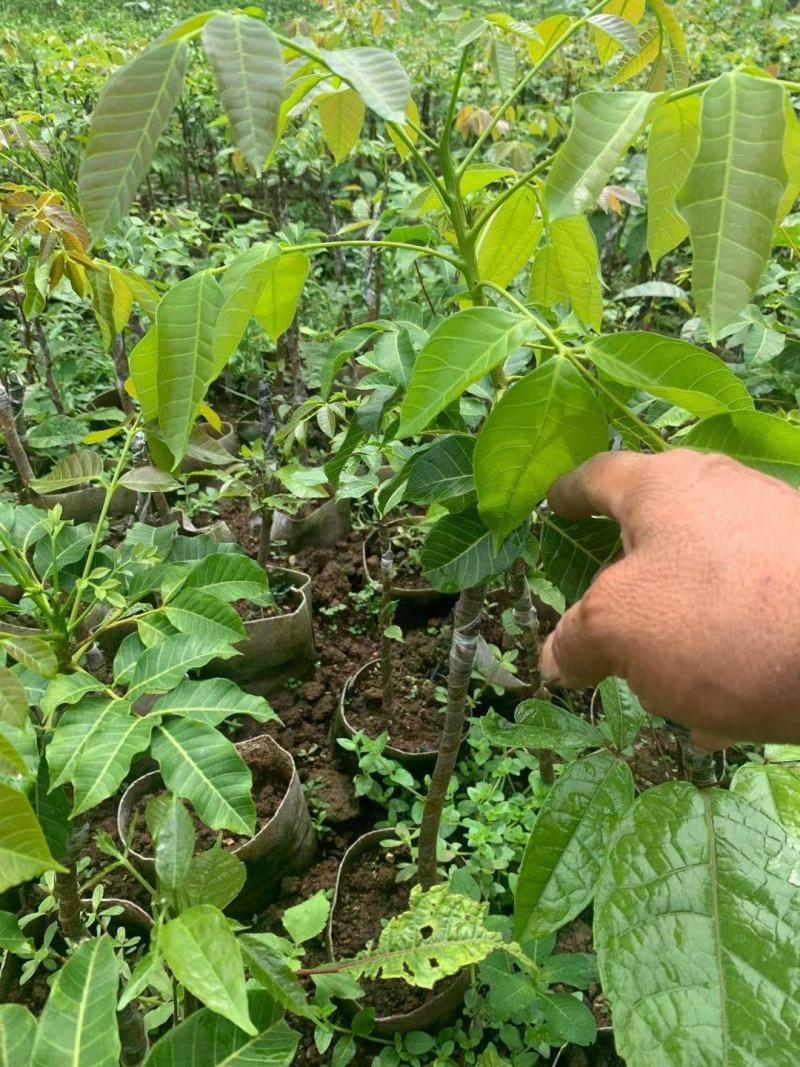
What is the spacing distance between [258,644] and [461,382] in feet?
5.09

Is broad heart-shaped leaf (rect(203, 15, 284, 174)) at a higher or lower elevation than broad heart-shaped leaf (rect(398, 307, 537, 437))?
higher

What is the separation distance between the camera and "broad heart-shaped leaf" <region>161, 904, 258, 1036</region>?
742 millimetres

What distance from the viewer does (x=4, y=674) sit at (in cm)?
86

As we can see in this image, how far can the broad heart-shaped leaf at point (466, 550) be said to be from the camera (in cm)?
95

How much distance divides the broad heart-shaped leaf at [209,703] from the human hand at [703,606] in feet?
1.79

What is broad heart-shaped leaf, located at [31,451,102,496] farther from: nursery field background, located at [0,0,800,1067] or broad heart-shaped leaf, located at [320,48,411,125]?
broad heart-shaped leaf, located at [320,48,411,125]

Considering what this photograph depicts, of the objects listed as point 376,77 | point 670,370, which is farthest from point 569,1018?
point 376,77

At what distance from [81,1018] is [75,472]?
2.94 ft

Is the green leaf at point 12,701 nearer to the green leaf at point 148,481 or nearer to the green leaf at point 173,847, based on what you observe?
the green leaf at point 173,847

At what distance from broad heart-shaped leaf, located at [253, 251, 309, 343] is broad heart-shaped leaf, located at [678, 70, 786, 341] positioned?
498mm

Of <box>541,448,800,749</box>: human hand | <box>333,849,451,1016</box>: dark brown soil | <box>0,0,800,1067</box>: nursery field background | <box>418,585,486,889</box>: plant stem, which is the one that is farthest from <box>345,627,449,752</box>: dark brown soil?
<box>541,448,800,749</box>: human hand

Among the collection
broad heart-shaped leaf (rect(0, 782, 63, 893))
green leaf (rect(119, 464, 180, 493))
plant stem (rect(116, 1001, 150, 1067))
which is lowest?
plant stem (rect(116, 1001, 150, 1067))

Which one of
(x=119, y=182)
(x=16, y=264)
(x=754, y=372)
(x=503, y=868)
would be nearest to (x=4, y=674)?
(x=119, y=182)

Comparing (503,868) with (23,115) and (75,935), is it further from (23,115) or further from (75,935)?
(23,115)
